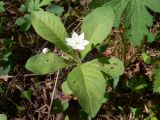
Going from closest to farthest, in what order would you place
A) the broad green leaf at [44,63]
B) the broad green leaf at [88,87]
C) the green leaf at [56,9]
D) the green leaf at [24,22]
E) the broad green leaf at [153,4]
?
1. the broad green leaf at [88,87]
2. the broad green leaf at [44,63]
3. the broad green leaf at [153,4]
4. the green leaf at [24,22]
5. the green leaf at [56,9]

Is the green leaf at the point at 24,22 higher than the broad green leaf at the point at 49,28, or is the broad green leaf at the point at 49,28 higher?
the broad green leaf at the point at 49,28

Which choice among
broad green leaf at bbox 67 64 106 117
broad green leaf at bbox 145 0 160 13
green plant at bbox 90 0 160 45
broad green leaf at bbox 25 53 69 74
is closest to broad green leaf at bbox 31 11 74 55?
broad green leaf at bbox 25 53 69 74

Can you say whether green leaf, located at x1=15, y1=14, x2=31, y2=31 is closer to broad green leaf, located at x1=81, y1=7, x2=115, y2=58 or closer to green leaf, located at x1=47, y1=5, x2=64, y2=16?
green leaf, located at x1=47, y1=5, x2=64, y2=16

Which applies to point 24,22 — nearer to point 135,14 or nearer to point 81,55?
point 81,55

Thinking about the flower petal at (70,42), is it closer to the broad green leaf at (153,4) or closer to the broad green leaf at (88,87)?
the broad green leaf at (88,87)

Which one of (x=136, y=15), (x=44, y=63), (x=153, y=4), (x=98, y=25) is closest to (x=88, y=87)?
(x=44, y=63)

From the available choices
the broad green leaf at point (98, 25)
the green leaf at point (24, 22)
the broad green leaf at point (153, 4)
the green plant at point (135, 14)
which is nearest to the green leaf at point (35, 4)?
the green leaf at point (24, 22)

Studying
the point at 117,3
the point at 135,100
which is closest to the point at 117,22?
the point at 117,3
